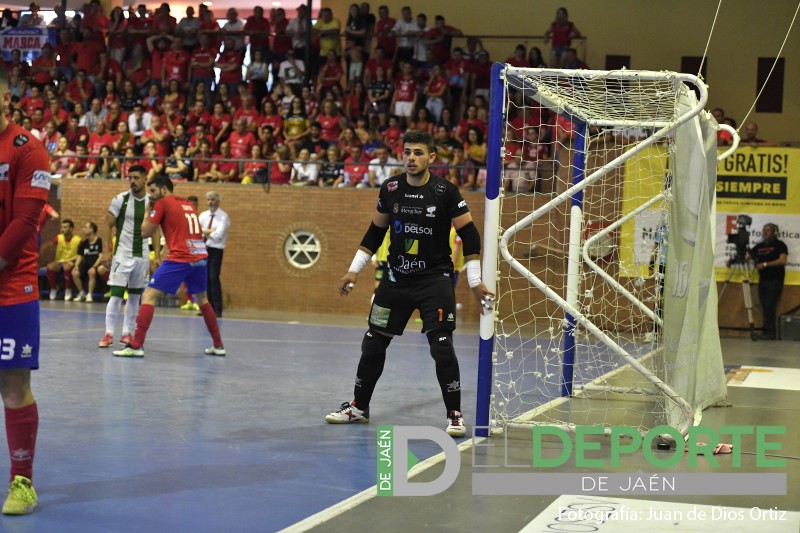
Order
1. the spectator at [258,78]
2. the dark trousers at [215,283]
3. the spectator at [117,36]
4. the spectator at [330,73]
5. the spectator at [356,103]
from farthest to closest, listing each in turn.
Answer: the spectator at [117,36], the spectator at [258,78], the spectator at [330,73], the spectator at [356,103], the dark trousers at [215,283]

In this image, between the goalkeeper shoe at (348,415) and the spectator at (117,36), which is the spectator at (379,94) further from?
the goalkeeper shoe at (348,415)

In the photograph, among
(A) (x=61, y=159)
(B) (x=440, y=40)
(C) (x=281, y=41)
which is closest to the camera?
(A) (x=61, y=159)

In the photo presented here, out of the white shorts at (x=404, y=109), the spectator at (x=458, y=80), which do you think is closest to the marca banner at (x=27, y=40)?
the white shorts at (x=404, y=109)

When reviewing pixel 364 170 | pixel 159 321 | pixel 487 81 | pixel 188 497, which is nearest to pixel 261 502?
pixel 188 497

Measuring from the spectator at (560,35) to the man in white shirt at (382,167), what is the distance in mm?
4352

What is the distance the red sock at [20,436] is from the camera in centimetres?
553

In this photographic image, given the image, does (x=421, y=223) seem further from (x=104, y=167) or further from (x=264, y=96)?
(x=264, y=96)

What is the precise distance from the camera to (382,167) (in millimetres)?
20344

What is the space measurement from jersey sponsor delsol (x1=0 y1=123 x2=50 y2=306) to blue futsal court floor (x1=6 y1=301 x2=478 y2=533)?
3.88 ft

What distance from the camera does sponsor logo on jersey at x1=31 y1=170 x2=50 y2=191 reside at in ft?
17.8

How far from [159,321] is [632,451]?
Result: 11.2 meters

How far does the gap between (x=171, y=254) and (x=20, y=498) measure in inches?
279

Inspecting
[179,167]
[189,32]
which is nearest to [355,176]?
[179,167]

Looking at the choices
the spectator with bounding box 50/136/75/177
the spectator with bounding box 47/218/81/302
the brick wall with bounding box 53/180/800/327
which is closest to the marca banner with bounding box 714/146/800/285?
the brick wall with bounding box 53/180/800/327
